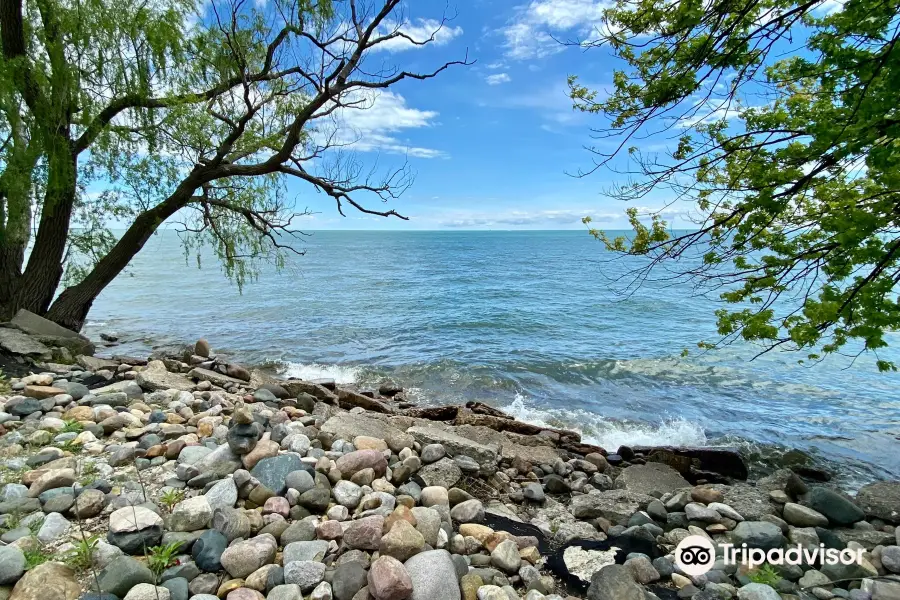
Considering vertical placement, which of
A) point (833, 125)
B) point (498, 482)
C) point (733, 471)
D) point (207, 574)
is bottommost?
point (733, 471)

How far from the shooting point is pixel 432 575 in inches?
114

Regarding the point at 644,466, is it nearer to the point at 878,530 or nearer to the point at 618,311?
the point at 878,530

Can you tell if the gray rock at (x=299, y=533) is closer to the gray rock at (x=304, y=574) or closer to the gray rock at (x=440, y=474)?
the gray rock at (x=304, y=574)

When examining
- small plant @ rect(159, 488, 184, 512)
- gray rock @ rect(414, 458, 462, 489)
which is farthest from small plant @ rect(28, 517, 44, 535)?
gray rock @ rect(414, 458, 462, 489)

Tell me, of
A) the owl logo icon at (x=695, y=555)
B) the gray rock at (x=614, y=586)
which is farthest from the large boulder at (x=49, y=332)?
the owl logo icon at (x=695, y=555)

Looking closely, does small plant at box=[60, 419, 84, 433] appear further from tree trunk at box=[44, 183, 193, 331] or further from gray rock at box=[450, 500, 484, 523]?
tree trunk at box=[44, 183, 193, 331]

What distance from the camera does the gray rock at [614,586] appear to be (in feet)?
10.1

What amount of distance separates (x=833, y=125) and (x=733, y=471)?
19.0 feet

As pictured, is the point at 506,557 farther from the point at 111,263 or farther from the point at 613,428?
the point at 111,263

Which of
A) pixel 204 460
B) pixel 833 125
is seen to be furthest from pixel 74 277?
pixel 833 125

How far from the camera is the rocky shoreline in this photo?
2.82 metres

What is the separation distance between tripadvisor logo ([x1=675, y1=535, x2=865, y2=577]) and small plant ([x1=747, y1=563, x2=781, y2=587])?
18 cm

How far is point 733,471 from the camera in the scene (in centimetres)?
745

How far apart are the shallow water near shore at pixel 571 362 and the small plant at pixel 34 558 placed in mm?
8031
